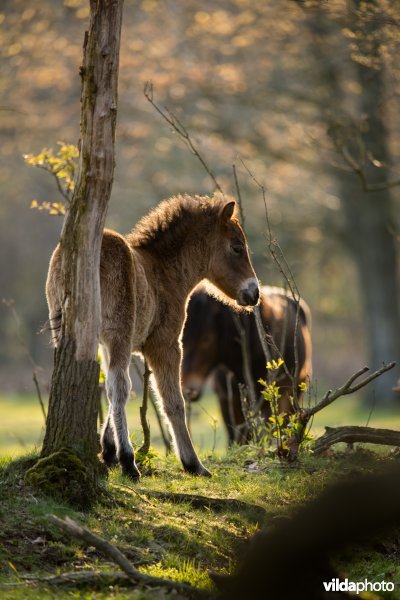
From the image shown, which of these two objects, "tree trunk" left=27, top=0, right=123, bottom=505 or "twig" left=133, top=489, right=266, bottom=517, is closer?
"tree trunk" left=27, top=0, right=123, bottom=505

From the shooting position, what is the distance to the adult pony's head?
335 inches

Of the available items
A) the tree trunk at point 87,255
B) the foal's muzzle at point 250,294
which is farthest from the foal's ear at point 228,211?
the tree trunk at point 87,255

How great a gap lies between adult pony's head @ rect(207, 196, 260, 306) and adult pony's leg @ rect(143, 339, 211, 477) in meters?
0.88

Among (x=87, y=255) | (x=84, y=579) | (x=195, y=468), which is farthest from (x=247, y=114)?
(x=84, y=579)

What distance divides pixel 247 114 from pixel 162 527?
60.5ft

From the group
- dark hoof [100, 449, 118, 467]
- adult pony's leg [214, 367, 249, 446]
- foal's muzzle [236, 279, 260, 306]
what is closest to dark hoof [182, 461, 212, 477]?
dark hoof [100, 449, 118, 467]

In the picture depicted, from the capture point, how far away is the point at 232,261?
8.57m

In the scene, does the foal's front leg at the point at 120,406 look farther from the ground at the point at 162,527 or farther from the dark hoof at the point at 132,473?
the ground at the point at 162,527

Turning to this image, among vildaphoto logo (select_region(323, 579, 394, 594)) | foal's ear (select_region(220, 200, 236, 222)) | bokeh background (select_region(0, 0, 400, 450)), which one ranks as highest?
bokeh background (select_region(0, 0, 400, 450))

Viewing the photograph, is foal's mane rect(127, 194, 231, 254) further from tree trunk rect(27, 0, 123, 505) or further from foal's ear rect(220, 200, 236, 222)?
tree trunk rect(27, 0, 123, 505)

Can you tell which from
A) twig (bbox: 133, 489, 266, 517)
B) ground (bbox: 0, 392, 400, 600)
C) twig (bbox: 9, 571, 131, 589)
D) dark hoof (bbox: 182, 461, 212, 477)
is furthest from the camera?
dark hoof (bbox: 182, 461, 212, 477)

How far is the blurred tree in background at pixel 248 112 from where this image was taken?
20.2 metres

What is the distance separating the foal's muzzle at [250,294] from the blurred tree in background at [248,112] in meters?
9.92

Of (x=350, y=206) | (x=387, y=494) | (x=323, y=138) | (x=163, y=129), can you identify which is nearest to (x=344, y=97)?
(x=323, y=138)
